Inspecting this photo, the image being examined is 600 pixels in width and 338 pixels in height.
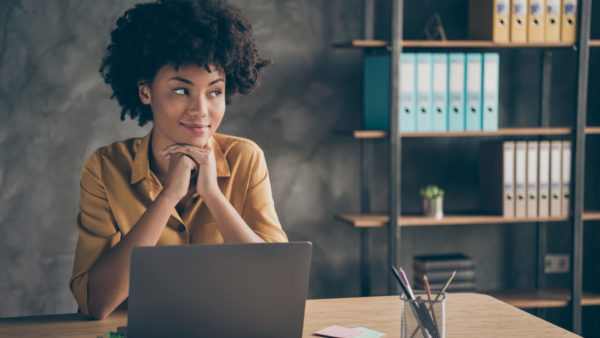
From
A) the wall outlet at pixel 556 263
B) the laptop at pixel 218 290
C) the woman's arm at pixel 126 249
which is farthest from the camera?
the wall outlet at pixel 556 263

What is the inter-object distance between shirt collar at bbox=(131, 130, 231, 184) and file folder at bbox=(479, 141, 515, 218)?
1.53m

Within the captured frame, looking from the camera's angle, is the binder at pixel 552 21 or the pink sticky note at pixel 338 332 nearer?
the pink sticky note at pixel 338 332

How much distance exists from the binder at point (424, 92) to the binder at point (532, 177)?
1.63ft

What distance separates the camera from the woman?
165 cm

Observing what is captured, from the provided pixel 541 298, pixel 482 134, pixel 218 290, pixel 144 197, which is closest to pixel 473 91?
pixel 482 134

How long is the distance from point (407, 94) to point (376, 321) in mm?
1564

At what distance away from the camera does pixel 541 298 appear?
2998 millimetres

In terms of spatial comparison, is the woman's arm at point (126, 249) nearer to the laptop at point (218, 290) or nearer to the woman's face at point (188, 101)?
the woman's face at point (188, 101)

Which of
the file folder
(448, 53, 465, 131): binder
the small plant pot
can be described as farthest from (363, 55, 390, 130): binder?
the file folder

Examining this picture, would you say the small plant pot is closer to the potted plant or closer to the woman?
the potted plant

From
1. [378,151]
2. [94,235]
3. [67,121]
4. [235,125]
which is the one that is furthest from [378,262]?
[94,235]

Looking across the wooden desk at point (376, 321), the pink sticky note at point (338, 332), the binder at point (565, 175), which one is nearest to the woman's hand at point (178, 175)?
the wooden desk at point (376, 321)

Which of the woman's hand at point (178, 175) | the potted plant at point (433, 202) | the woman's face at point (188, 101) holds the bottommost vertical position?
the potted plant at point (433, 202)

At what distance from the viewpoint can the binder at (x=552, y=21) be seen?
2832 millimetres
